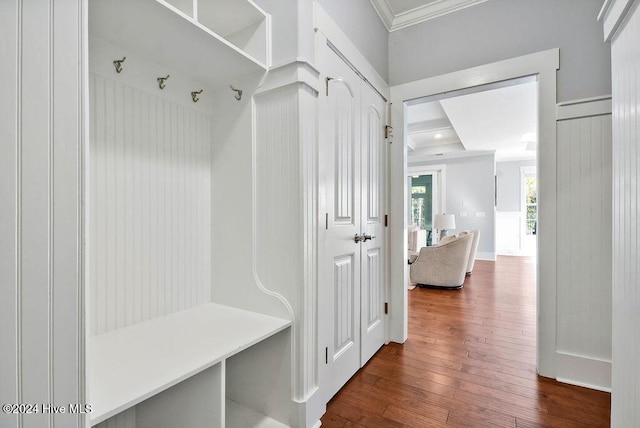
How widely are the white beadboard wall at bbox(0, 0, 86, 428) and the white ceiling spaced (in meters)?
2.32

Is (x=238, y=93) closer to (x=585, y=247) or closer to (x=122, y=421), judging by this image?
(x=122, y=421)

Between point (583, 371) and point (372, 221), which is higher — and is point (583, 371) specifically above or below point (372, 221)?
below

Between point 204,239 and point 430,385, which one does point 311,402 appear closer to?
point 430,385

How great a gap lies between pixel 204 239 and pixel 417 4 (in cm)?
232

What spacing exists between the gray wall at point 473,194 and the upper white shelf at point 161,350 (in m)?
6.94

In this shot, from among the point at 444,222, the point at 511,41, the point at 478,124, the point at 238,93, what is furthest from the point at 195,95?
the point at 444,222

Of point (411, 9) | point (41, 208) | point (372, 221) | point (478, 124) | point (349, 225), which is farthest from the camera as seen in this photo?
point (478, 124)

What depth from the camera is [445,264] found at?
14.0 ft

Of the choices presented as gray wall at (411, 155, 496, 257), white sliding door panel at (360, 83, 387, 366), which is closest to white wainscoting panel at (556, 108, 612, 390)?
white sliding door panel at (360, 83, 387, 366)

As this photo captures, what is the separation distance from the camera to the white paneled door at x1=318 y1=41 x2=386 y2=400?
1610 mm

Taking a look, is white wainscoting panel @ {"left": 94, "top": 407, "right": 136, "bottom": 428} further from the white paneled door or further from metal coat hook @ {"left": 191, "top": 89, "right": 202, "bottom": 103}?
metal coat hook @ {"left": 191, "top": 89, "right": 202, "bottom": 103}

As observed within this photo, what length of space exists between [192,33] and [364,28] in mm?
1358

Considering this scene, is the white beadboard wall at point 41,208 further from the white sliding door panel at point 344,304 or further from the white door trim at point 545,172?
the white door trim at point 545,172

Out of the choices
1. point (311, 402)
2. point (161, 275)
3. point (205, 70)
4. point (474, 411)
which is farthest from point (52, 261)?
point (474, 411)
